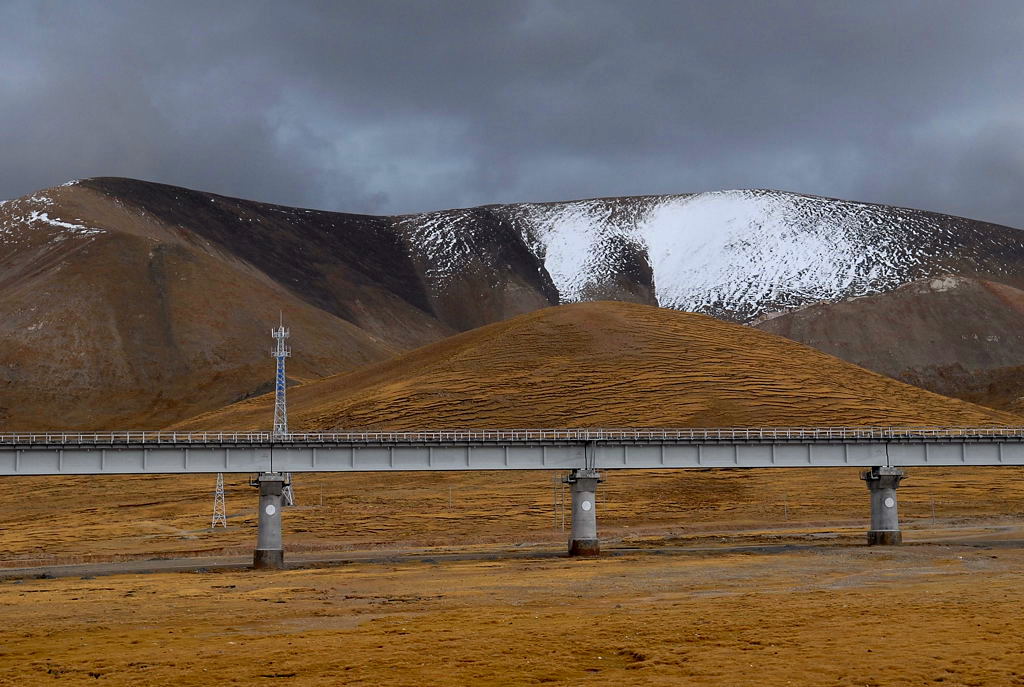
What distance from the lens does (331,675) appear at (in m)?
29.8

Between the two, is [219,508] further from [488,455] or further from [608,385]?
[608,385]

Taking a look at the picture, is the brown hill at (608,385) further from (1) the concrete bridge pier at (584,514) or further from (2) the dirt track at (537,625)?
(2) the dirt track at (537,625)

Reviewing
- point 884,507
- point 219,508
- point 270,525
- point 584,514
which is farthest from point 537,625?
point 219,508

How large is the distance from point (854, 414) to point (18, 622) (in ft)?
353

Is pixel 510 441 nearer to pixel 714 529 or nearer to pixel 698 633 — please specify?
pixel 714 529

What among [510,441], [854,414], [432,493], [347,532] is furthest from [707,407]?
[510,441]

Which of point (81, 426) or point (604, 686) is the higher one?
point (81, 426)

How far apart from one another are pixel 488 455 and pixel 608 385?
71.9 metres

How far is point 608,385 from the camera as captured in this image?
142750 mm

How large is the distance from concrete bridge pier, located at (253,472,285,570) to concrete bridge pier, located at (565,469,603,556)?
16691mm

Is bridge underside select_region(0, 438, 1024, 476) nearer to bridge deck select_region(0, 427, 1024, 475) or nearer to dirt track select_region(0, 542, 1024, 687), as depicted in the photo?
bridge deck select_region(0, 427, 1024, 475)

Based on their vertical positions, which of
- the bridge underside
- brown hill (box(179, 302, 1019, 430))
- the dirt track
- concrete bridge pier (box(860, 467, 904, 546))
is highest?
brown hill (box(179, 302, 1019, 430))

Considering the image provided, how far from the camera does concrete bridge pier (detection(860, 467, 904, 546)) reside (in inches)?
2891

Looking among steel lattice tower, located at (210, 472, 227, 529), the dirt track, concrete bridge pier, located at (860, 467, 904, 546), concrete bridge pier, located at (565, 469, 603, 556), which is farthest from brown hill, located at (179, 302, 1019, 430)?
the dirt track
